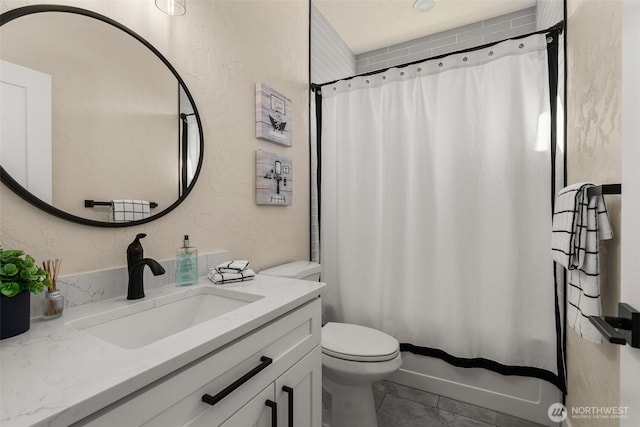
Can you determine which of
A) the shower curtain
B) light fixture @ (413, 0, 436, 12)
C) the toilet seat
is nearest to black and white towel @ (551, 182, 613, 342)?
the shower curtain

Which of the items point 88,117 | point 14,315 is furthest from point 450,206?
point 14,315

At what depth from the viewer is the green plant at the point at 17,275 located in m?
0.64

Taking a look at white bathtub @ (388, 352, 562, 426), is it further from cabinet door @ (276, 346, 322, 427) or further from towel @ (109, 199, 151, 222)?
towel @ (109, 199, 151, 222)

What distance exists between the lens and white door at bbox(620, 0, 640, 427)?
1.60ft

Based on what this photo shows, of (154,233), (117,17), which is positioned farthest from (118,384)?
(117,17)

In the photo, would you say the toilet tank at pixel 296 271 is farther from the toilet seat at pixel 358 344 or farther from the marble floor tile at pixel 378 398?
the marble floor tile at pixel 378 398

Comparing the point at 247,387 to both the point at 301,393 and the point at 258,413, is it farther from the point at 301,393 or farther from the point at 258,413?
the point at 301,393

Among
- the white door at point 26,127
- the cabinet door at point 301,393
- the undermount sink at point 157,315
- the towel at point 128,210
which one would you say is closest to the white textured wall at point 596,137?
the cabinet door at point 301,393

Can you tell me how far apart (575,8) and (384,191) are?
4.03 ft

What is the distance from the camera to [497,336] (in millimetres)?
1644

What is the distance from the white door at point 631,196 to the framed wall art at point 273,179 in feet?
4.50

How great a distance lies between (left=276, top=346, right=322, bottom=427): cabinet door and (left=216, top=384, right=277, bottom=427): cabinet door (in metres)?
0.04

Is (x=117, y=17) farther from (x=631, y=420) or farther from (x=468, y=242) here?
(x=468, y=242)

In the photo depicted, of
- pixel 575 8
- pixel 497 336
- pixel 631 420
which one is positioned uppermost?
pixel 575 8
